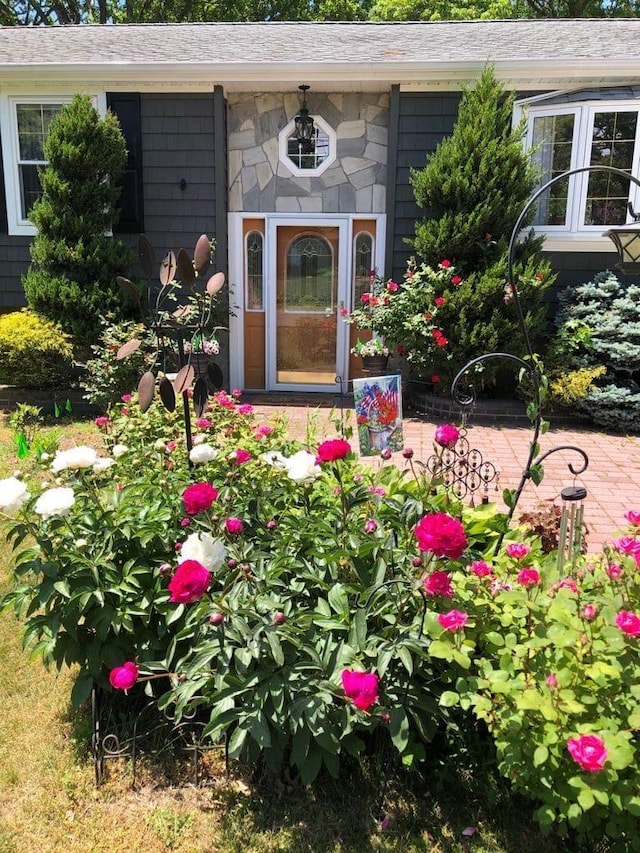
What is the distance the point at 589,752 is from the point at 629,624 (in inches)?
13.2

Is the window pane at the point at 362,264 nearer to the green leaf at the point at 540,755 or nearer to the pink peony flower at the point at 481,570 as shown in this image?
the pink peony flower at the point at 481,570

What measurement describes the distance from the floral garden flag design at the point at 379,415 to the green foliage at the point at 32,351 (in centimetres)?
503

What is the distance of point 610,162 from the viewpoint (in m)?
7.30

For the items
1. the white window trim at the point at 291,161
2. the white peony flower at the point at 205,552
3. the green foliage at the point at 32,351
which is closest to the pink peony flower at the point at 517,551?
the white peony flower at the point at 205,552

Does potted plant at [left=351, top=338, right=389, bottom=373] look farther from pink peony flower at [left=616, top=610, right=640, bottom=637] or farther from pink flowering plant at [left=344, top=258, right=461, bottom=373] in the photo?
pink peony flower at [left=616, top=610, right=640, bottom=637]

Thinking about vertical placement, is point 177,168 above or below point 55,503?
above

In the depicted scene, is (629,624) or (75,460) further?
(75,460)

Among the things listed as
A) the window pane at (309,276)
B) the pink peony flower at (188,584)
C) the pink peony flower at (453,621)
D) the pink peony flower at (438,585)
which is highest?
the window pane at (309,276)

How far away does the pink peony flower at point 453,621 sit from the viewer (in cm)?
173

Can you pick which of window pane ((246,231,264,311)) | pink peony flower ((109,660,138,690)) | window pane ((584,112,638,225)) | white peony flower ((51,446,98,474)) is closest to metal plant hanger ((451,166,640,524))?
pink peony flower ((109,660,138,690))

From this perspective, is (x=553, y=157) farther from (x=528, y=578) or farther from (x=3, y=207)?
(x=528, y=578)

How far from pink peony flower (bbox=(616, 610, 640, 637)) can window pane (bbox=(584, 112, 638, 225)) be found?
269 inches

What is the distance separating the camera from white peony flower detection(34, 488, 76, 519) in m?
2.04

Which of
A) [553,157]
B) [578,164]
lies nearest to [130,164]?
[553,157]
